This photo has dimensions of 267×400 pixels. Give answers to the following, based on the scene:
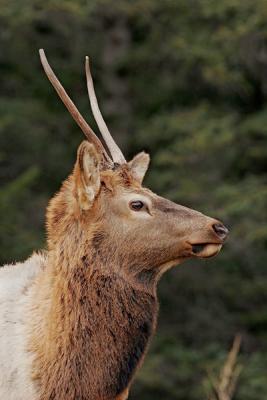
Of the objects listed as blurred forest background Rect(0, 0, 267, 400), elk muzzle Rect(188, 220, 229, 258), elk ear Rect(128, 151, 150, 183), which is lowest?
elk muzzle Rect(188, 220, 229, 258)

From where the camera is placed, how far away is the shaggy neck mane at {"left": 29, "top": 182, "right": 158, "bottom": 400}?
7.68 m

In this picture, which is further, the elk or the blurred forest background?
the blurred forest background

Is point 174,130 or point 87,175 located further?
point 174,130

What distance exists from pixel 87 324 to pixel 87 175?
2.74 ft

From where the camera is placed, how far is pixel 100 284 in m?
7.82

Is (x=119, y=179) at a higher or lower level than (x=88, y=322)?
higher

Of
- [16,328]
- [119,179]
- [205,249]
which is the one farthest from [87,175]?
[16,328]

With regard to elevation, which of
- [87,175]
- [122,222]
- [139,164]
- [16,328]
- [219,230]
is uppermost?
[139,164]

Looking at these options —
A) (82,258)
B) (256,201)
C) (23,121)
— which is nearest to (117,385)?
(82,258)

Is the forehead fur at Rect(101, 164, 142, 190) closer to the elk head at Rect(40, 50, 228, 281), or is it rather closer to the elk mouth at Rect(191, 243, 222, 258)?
the elk head at Rect(40, 50, 228, 281)

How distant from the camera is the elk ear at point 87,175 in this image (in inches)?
309

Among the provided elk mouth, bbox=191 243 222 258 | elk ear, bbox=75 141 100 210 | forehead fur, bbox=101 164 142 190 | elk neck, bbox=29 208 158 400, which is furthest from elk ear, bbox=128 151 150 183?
elk mouth, bbox=191 243 222 258

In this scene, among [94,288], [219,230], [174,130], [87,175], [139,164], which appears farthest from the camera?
[174,130]

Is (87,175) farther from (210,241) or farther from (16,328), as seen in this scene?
(16,328)
